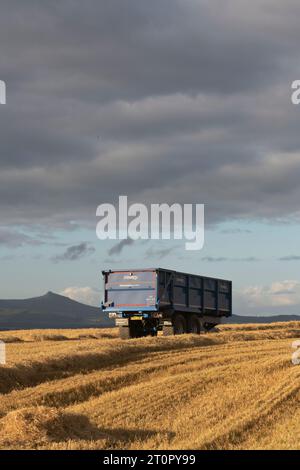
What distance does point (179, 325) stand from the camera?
3684 cm

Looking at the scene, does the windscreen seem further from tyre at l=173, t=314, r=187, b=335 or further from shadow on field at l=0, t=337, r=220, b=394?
shadow on field at l=0, t=337, r=220, b=394

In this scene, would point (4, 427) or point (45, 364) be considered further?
point (45, 364)

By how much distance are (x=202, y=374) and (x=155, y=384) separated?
7.20 ft

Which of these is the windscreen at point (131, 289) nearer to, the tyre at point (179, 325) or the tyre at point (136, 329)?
the tyre at point (136, 329)

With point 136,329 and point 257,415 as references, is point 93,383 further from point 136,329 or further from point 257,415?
point 136,329

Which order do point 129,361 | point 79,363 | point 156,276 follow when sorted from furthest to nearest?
point 156,276 < point 129,361 < point 79,363

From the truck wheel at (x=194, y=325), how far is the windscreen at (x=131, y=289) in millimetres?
4022

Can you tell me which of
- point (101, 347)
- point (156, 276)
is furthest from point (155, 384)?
point (156, 276)

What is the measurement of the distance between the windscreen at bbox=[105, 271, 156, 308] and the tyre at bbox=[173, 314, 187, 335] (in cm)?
226

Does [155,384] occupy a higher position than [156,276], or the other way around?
[156,276]

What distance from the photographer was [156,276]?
115 ft

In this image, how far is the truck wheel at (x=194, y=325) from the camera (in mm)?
38172
